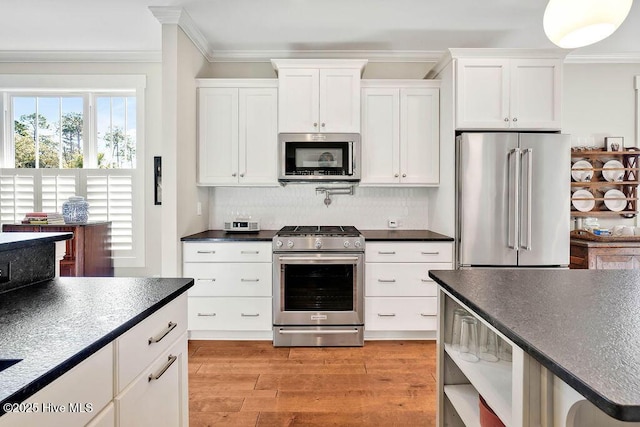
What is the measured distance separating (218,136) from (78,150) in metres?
1.76

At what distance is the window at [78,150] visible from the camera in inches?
149

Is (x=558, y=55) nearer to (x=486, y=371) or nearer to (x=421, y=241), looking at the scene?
(x=421, y=241)

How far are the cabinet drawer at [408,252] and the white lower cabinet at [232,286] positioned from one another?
90 centimetres

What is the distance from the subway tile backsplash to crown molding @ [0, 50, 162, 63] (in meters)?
1.61

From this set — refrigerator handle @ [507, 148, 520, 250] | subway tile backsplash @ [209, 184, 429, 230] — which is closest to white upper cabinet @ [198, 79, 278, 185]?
subway tile backsplash @ [209, 184, 429, 230]

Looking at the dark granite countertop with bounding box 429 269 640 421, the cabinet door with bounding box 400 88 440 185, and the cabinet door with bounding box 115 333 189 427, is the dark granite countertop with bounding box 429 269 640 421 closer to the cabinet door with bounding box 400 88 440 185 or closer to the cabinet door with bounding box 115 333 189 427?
the cabinet door with bounding box 115 333 189 427

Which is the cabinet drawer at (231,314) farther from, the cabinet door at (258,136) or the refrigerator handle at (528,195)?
the refrigerator handle at (528,195)

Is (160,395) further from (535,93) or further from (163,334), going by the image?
(535,93)

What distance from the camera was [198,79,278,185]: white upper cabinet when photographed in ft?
10.9

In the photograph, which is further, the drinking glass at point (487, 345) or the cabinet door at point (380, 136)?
the cabinet door at point (380, 136)

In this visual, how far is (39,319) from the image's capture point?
950mm

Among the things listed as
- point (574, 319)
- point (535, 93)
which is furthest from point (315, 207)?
point (574, 319)

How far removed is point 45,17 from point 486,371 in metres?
4.11

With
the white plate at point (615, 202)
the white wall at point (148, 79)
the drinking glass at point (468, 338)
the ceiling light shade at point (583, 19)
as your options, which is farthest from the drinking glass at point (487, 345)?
the white wall at point (148, 79)
